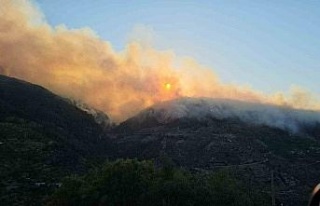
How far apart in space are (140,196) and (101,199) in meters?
8.55

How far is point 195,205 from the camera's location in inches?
4149

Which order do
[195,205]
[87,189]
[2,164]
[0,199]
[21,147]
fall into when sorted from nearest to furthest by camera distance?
[195,205], [87,189], [0,199], [2,164], [21,147]

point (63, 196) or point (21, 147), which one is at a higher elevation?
point (21, 147)

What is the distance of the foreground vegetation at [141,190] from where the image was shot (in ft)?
354

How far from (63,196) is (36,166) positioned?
6655 centimetres

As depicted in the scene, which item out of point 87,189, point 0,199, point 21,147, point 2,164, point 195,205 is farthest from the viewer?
point 21,147

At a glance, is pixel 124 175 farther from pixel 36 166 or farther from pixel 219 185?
pixel 36 166

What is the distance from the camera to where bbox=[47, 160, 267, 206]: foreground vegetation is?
107812mm

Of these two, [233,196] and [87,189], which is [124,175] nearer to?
[87,189]

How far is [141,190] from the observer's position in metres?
111

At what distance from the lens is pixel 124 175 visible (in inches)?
4557

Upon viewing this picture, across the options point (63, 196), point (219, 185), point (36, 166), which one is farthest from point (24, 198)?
point (219, 185)

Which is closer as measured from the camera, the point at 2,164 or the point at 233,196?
the point at 233,196

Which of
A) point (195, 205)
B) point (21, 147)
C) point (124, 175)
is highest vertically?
point (21, 147)
